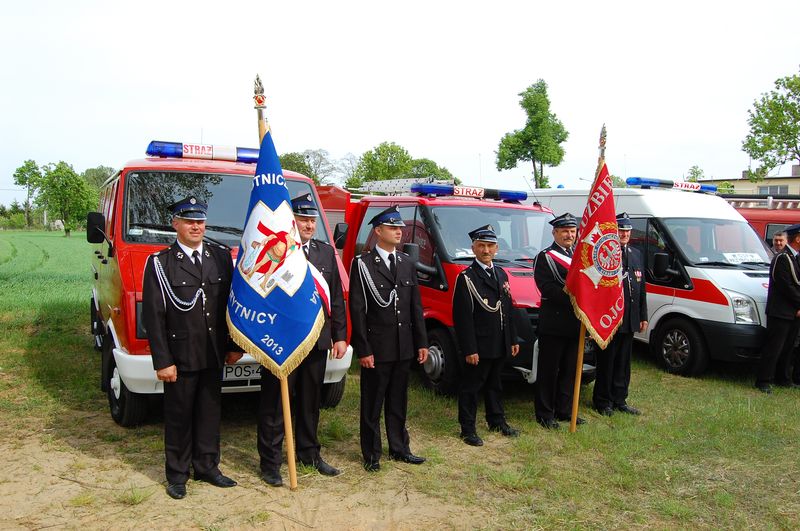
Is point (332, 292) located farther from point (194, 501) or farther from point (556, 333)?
point (556, 333)

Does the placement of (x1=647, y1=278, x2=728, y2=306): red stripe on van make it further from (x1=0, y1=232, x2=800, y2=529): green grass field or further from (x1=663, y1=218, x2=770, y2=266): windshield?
(x1=0, y1=232, x2=800, y2=529): green grass field

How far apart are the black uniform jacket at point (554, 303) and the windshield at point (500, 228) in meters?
1.06

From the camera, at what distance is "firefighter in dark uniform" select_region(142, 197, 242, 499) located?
4.18 m

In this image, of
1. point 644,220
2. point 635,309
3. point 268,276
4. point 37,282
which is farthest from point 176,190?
point 37,282

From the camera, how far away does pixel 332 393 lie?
237 inches

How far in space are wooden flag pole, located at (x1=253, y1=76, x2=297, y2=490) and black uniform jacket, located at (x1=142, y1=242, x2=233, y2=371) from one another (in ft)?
1.62

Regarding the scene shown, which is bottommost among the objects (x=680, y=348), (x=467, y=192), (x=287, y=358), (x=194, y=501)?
(x=194, y=501)

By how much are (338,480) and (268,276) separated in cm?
156

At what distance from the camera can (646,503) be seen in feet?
14.2

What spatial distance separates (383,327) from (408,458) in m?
1.06

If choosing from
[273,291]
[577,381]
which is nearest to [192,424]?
[273,291]

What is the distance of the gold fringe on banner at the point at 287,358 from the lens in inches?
168

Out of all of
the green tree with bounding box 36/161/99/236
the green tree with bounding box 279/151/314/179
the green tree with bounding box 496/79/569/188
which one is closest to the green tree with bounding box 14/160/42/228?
the green tree with bounding box 36/161/99/236

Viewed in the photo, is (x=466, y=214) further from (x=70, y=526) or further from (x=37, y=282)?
(x=37, y=282)
